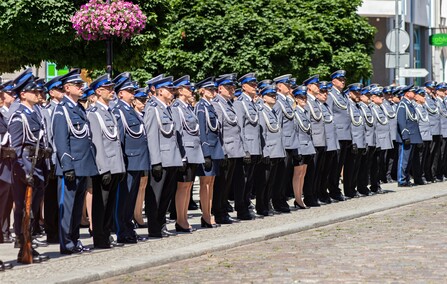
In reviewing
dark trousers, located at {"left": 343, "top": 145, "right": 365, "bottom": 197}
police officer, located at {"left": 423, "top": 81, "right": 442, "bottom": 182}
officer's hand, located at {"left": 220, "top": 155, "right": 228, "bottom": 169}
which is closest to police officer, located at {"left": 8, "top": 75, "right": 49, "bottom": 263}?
officer's hand, located at {"left": 220, "top": 155, "right": 228, "bottom": 169}

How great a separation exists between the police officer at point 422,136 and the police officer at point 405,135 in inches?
9.2

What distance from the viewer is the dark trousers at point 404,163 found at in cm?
2644

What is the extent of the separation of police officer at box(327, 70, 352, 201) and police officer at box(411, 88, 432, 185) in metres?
4.44

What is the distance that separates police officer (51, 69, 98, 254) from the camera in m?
14.3

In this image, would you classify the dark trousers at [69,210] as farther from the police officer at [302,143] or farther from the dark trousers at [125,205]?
the police officer at [302,143]

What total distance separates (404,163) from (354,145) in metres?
3.84

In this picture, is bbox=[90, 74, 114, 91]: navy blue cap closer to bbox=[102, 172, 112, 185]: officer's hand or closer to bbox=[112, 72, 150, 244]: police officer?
bbox=[112, 72, 150, 244]: police officer

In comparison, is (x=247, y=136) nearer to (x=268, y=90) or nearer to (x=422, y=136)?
(x=268, y=90)

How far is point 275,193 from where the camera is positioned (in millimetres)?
20125

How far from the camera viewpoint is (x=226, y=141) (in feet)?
59.9

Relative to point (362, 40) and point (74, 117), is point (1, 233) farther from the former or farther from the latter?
point (362, 40)

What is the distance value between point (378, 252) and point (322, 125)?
6980 millimetres

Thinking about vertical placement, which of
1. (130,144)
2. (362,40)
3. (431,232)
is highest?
(362,40)

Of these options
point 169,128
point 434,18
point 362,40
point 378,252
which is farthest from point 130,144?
point 434,18
